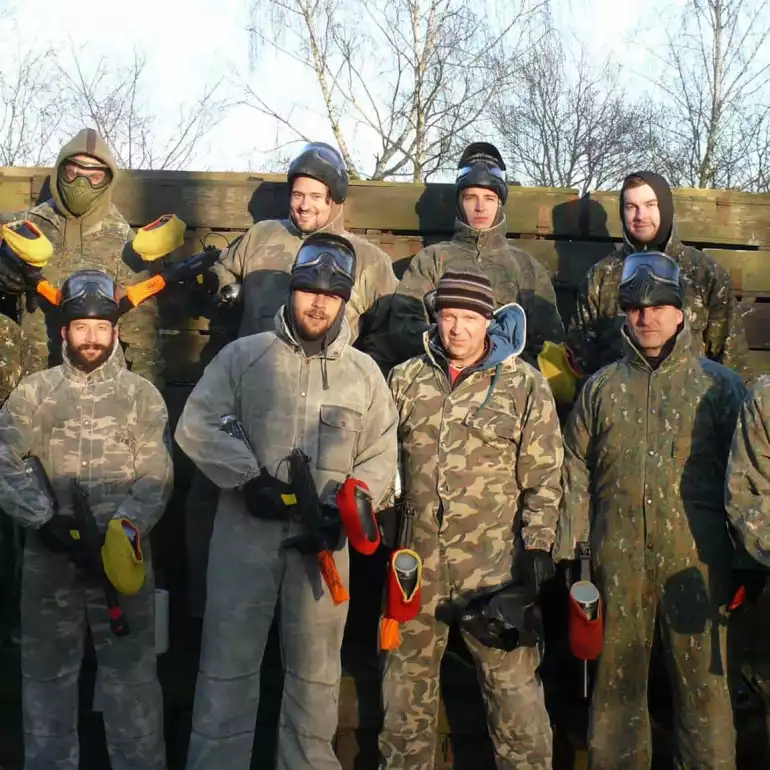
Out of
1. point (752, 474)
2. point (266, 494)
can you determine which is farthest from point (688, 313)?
point (266, 494)

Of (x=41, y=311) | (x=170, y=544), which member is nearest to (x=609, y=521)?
(x=170, y=544)

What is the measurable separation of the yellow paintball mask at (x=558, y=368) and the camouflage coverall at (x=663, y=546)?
1.62 ft

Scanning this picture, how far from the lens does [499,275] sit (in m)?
5.27

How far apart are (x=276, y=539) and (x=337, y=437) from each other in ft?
1.66

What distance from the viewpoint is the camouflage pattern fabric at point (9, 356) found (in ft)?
16.9

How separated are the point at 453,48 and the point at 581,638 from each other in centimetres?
1429

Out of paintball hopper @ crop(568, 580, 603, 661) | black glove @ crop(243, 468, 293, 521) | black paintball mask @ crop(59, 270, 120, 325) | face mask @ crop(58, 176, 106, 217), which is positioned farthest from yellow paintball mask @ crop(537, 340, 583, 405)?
face mask @ crop(58, 176, 106, 217)

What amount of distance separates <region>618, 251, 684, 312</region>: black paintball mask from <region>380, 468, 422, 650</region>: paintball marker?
148cm

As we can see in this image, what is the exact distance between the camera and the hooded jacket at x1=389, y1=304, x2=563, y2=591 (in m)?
4.11

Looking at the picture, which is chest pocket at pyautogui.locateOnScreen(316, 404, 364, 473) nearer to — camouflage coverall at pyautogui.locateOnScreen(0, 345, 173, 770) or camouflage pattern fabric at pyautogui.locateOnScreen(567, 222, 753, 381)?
camouflage coverall at pyautogui.locateOnScreen(0, 345, 173, 770)

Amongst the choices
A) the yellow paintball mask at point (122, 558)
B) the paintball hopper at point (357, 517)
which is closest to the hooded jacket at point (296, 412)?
the paintball hopper at point (357, 517)

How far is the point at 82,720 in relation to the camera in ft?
15.8

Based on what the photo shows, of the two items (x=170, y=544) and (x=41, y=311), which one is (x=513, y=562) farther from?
(x=41, y=311)

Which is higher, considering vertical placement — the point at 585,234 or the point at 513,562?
the point at 585,234
